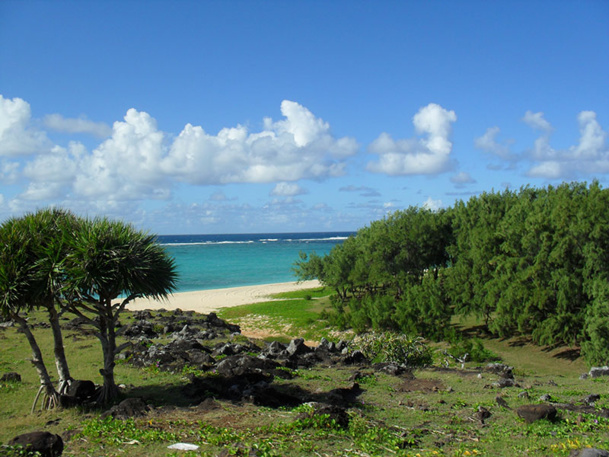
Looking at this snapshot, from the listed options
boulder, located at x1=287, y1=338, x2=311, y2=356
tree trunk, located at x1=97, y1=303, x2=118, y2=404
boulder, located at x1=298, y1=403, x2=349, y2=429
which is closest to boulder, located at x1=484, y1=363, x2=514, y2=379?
boulder, located at x1=287, y1=338, x2=311, y2=356

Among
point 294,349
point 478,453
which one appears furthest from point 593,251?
point 478,453

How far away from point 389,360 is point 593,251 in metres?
12.7

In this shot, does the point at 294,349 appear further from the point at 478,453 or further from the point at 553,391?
the point at 478,453

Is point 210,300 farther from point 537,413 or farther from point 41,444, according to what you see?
point 41,444

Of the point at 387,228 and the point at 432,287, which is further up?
the point at 387,228

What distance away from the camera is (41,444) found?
8.49 meters

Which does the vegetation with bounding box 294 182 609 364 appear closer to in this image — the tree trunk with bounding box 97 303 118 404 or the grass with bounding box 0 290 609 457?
the grass with bounding box 0 290 609 457

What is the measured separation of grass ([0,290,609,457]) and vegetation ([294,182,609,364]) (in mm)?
8250

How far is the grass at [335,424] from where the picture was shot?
9469 millimetres

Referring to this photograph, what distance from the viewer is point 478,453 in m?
9.31

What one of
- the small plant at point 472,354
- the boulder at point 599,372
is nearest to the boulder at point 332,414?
the boulder at point 599,372

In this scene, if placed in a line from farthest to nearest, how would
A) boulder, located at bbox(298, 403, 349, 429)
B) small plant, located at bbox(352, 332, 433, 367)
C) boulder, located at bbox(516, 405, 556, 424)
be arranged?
1. small plant, located at bbox(352, 332, 433, 367)
2. boulder, located at bbox(516, 405, 556, 424)
3. boulder, located at bbox(298, 403, 349, 429)

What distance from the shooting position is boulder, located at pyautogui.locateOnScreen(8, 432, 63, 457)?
27.6ft

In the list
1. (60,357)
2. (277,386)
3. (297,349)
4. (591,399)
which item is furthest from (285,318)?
(591,399)
